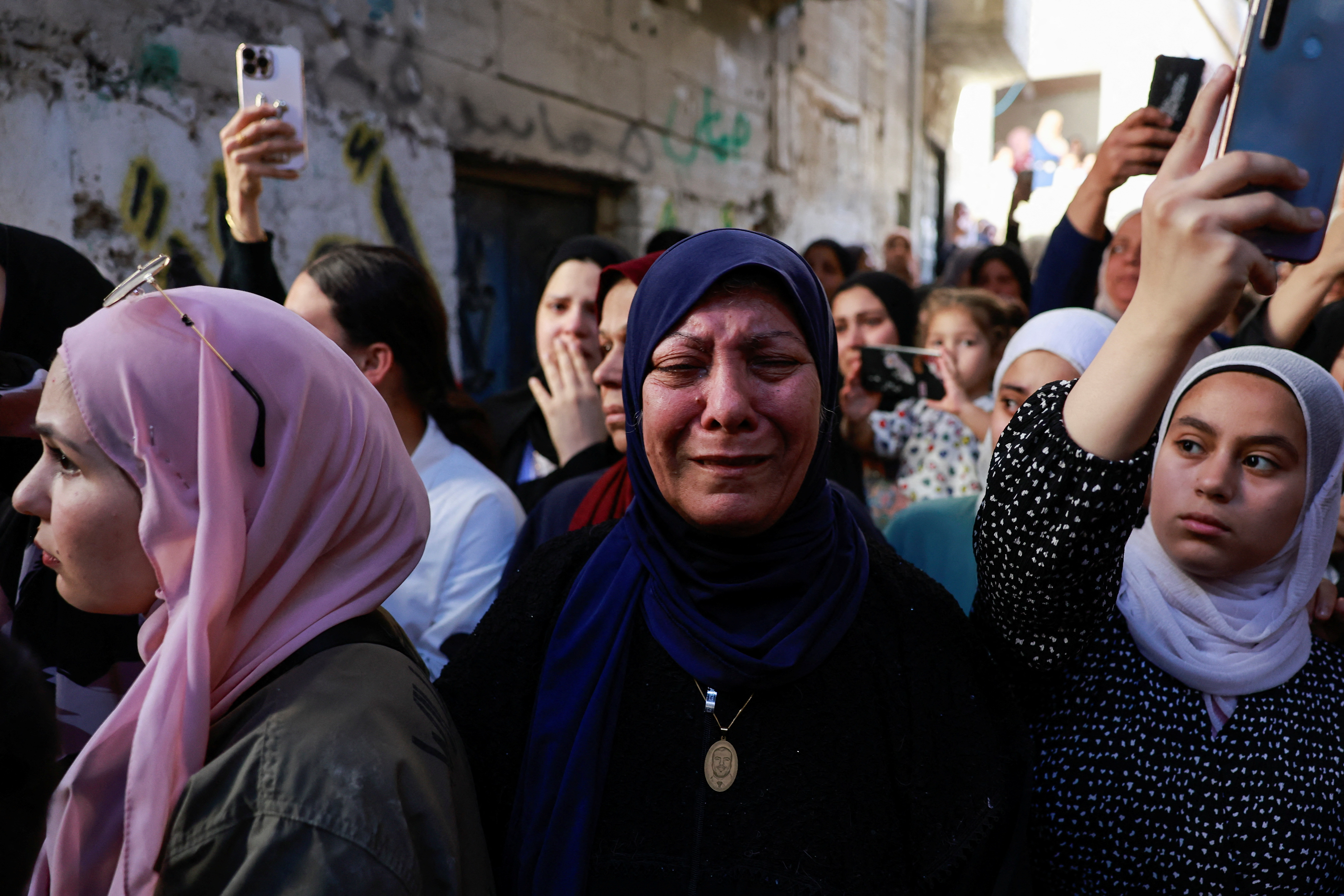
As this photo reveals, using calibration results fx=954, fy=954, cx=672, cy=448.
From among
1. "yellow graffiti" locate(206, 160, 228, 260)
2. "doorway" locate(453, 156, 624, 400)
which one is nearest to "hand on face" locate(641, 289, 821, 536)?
"yellow graffiti" locate(206, 160, 228, 260)

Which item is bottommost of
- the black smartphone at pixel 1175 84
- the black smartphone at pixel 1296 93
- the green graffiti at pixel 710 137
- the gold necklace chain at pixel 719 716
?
the gold necklace chain at pixel 719 716

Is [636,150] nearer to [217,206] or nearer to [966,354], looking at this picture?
[217,206]

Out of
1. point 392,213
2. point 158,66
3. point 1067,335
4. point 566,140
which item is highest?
point 566,140

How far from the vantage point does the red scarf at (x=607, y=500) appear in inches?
83.5

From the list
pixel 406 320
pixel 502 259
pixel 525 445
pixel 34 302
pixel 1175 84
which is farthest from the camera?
pixel 502 259

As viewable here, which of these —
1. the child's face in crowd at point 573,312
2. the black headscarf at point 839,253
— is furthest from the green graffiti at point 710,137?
the child's face in crowd at point 573,312

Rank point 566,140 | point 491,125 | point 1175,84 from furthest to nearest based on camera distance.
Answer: point 566,140, point 491,125, point 1175,84

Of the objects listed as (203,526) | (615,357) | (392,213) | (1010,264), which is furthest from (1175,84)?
(392,213)

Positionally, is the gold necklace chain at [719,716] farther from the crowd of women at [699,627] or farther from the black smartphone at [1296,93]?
the black smartphone at [1296,93]

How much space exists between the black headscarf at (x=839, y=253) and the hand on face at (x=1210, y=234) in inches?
202

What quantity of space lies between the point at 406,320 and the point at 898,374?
190 centimetres

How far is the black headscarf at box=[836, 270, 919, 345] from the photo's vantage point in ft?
14.2

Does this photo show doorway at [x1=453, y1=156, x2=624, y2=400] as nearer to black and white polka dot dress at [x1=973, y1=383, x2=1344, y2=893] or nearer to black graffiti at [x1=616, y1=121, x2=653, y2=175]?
black graffiti at [x1=616, y1=121, x2=653, y2=175]

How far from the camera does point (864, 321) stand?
425 centimetres
